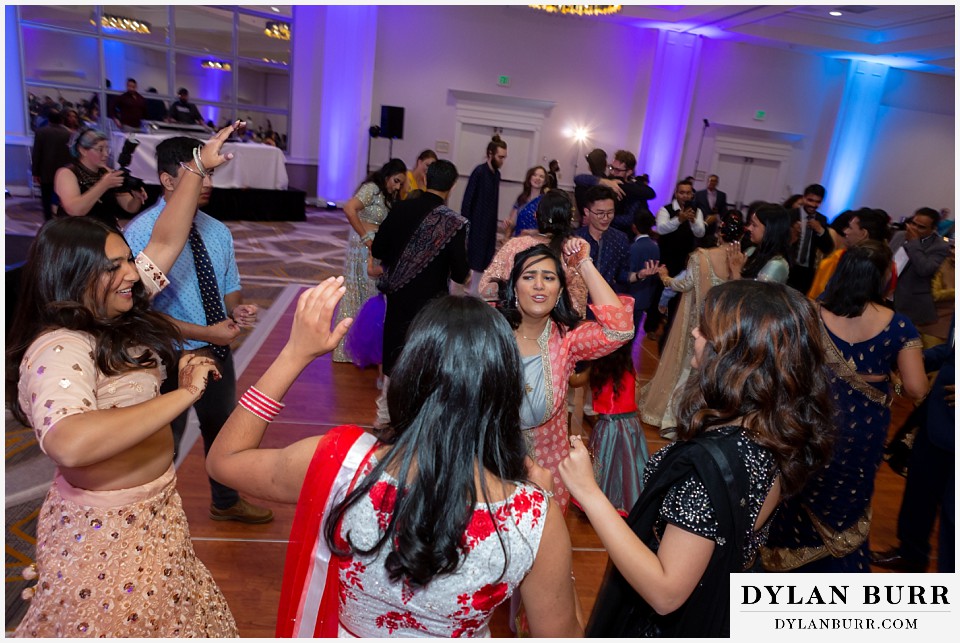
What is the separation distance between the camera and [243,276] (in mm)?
7000

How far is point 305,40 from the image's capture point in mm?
11781

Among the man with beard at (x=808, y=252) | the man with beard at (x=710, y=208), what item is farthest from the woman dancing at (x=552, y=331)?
the man with beard at (x=710, y=208)

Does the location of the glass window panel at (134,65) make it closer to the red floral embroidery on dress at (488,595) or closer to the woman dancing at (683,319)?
the woman dancing at (683,319)

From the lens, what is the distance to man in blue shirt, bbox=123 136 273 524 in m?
2.26

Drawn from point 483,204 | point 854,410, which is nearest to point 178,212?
point 854,410

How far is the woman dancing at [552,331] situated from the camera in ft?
7.32

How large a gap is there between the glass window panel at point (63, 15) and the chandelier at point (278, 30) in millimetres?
2889

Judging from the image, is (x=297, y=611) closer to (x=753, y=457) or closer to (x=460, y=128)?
(x=753, y=457)

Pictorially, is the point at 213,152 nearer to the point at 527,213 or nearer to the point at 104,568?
the point at 104,568

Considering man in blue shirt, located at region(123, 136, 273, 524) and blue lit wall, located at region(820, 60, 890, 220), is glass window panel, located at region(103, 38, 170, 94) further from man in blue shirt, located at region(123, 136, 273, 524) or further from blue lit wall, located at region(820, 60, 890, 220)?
blue lit wall, located at region(820, 60, 890, 220)

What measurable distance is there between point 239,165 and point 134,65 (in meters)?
3.25

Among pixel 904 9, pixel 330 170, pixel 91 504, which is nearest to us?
pixel 91 504

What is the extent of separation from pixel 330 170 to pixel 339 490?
11.3m

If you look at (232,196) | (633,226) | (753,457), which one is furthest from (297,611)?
(232,196)
